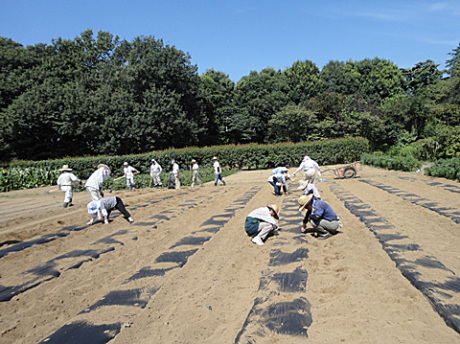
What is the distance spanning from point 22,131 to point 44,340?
1441 inches

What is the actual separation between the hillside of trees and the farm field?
26.4m

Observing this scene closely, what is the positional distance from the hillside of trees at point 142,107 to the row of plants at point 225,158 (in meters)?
7.25

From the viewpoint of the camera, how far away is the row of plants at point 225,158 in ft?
83.7

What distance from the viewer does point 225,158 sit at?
27.0 meters

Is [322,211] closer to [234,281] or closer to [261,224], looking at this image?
[261,224]

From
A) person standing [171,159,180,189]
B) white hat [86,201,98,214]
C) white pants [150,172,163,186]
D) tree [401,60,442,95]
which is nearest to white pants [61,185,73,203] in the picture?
white hat [86,201,98,214]

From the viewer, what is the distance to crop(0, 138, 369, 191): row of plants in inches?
1004

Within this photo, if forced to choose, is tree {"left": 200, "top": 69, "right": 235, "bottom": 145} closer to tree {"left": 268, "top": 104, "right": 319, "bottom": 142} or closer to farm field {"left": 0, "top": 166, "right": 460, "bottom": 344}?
tree {"left": 268, "top": 104, "right": 319, "bottom": 142}

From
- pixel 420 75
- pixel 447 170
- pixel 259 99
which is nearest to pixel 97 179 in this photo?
pixel 447 170

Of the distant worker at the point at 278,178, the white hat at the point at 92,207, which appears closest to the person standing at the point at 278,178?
the distant worker at the point at 278,178

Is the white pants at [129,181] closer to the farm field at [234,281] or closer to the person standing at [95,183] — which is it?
the person standing at [95,183]

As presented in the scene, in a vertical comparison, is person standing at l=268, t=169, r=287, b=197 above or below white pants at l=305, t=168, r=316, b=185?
below

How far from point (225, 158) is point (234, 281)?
71.9 ft

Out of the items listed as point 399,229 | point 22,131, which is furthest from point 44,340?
point 22,131
